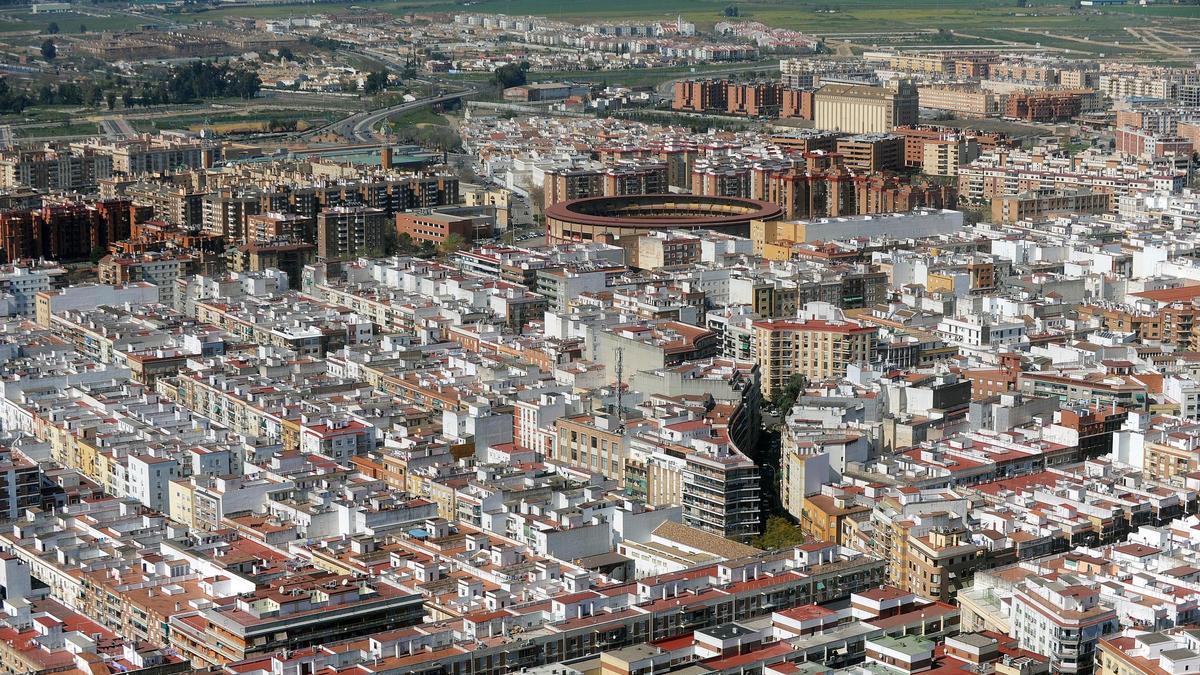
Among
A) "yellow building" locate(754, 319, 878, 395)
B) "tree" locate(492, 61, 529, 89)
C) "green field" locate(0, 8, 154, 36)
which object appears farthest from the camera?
"green field" locate(0, 8, 154, 36)

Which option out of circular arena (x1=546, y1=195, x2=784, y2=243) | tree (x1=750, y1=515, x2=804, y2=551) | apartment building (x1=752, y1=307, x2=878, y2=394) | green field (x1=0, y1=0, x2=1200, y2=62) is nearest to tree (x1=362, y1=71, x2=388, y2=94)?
green field (x1=0, y1=0, x2=1200, y2=62)

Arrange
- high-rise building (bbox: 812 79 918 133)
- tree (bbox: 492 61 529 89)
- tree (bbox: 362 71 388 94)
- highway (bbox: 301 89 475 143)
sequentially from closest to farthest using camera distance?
high-rise building (bbox: 812 79 918 133) → highway (bbox: 301 89 475 143) → tree (bbox: 362 71 388 94) → tree (bbox: 492 61 529 89)

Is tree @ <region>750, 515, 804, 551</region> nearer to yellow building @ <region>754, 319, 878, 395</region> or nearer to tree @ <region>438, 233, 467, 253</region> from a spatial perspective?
yellow building @ <region>754, 319, 878, 395</region>

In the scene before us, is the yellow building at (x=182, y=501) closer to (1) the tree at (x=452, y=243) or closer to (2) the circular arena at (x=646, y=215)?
(2) the circular arena at (x=646, y=215)

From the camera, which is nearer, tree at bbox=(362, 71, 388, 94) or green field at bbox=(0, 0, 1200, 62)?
tree at bbox=(362, 71, 388, 94)

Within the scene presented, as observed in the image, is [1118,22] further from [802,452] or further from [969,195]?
[802,452]

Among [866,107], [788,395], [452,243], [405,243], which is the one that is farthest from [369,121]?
[788,395]

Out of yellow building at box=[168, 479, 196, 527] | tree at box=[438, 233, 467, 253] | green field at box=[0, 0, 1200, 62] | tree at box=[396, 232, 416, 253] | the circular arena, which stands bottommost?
green field at box=[0, 0, 1200, 62]

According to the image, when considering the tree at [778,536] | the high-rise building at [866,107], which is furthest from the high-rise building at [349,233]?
the high-rise building at [866,107]
